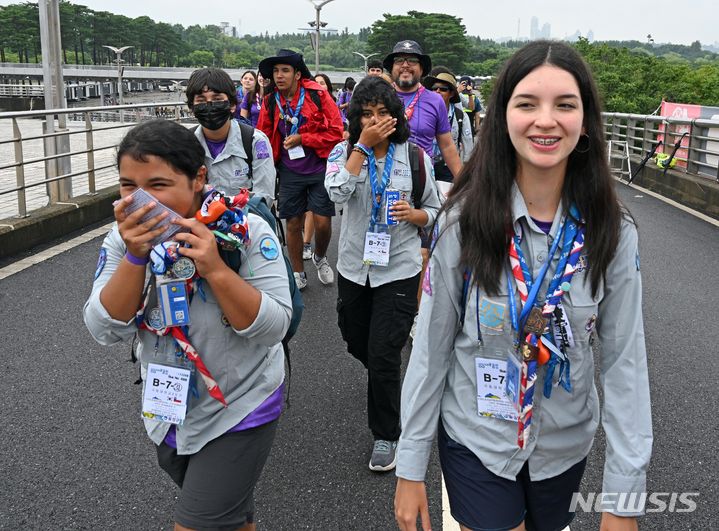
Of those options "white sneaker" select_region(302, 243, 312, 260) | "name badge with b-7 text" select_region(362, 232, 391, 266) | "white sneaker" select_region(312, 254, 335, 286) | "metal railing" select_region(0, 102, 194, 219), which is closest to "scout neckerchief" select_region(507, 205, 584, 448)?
"name badge with b-7 text" select_region(362, 232, 391, 266)

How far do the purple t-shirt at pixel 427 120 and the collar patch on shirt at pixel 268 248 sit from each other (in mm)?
3193

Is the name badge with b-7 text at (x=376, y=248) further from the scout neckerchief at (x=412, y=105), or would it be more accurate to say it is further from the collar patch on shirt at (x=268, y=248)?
the scout neckerchief at (x=412, y=105)

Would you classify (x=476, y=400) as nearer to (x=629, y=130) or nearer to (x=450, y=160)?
(x=450, y=160)

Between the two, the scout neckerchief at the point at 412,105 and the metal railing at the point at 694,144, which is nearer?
the scout neckerchief at the point at 412,105

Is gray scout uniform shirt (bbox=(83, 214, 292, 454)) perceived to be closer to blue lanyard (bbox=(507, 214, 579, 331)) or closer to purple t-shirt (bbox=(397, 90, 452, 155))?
blue lanyard (bbox=(507, 214, 579, 331))

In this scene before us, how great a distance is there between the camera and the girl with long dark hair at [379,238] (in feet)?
11.9

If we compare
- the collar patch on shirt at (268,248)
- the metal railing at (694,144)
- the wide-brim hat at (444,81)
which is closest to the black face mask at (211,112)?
the collar patch on shirt at (268,248)

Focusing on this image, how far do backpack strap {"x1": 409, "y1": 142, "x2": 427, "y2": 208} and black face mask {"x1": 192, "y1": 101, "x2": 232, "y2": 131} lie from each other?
4.01 ft

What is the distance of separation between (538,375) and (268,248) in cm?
89

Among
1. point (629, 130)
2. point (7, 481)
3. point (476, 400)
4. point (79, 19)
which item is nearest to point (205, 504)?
point (476, 400)

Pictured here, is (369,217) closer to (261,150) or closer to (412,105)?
(261,150)

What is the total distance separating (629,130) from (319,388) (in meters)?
14.2

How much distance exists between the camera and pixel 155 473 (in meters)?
3.48

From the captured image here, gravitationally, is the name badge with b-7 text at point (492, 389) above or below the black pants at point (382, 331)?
above
